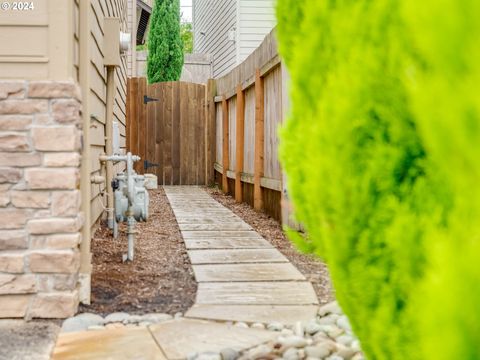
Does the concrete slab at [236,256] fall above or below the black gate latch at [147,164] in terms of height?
below

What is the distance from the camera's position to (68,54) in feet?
9.96

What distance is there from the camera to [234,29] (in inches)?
562

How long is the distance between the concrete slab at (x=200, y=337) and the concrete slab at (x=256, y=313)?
4.3 inches

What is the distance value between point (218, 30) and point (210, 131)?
6793 millimetres

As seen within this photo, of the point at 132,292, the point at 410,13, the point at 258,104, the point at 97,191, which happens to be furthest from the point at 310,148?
the point at 258,104

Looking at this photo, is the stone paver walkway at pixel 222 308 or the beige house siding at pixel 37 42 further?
the beige house siding at pixel 37 42

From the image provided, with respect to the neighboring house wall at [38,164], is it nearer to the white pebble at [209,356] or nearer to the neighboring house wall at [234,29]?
the white pebble at [209,356]

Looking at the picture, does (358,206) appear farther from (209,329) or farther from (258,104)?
(258,104)

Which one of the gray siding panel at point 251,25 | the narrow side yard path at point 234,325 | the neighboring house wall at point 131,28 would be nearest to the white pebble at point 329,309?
the narrow side yard path at point 234,325

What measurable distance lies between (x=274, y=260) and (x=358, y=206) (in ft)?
10.6

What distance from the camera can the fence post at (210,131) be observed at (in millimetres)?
10781

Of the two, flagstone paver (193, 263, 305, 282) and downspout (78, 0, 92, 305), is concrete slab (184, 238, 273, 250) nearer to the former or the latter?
flagstone paver (193, 263, 305, 282)

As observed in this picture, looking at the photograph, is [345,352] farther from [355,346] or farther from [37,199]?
[37,199]

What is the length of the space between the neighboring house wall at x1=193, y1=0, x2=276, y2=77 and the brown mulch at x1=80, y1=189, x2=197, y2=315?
720 centimetres
